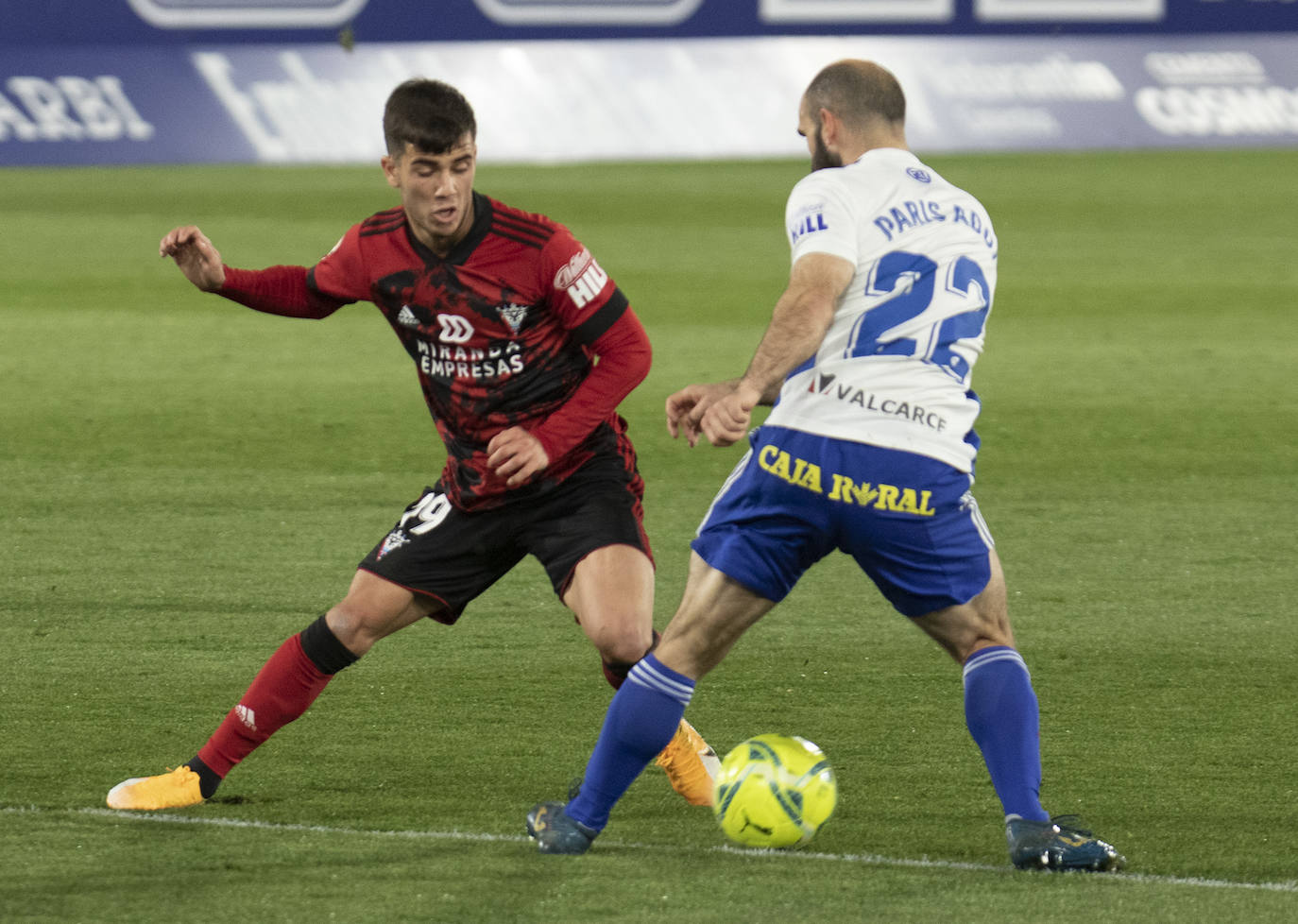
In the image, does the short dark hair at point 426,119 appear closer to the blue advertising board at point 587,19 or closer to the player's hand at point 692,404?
the player's hand at point 692,404

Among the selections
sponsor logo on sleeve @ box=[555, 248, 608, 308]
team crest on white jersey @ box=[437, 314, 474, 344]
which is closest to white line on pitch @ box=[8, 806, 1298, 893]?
team crest on white jersey @ box=[437, 314, 474, 344]

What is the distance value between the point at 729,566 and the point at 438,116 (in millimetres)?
1211

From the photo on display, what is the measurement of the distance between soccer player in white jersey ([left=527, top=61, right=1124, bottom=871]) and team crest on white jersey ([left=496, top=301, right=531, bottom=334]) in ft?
2.17

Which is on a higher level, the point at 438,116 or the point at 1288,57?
the point at 438,116

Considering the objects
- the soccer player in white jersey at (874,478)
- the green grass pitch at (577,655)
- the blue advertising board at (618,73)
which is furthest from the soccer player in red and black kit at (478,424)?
the blue advertising board at (618,73)

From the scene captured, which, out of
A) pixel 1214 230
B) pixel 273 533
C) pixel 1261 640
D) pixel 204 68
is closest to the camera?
pixel 1261 640

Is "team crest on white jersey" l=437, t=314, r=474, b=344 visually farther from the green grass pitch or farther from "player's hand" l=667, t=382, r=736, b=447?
the green grass pitch

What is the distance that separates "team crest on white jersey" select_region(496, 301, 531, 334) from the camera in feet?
14.9

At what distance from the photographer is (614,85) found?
85.3 feet

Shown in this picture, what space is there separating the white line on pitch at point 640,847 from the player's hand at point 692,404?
36.2 inches

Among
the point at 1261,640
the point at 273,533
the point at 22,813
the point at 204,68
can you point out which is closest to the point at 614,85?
the point at 204,68

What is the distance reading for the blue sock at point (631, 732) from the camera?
4117 mm

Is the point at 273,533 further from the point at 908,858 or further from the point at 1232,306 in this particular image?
the point at 1232,306

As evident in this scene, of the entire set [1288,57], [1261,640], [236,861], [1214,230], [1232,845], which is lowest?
[1288,57]
